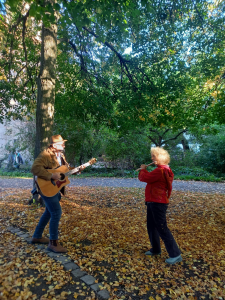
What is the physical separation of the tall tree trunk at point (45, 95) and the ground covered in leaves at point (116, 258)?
78.4 inches

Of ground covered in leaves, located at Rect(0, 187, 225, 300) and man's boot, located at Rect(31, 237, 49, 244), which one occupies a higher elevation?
man's boot, located at Rect(31, 237, 49, 244)

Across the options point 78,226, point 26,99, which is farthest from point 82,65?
point 78,226

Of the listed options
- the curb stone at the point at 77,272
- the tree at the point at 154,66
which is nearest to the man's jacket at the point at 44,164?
the curb stone at the point at 77,272

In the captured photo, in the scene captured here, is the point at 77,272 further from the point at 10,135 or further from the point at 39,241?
the point at 10,135

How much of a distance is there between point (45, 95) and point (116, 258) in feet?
14.7

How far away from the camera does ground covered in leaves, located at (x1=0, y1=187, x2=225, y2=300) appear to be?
2.87 metres

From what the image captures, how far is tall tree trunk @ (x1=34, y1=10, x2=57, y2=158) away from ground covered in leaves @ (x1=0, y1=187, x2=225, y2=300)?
6.53ft

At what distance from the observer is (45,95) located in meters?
6.36

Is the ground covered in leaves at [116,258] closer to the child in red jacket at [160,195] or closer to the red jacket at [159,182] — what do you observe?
the child in red jacket at [160,195]

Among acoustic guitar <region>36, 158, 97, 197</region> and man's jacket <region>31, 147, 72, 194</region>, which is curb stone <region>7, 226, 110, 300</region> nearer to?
acoustic guitar <region>36, 158, 97, 197</region>

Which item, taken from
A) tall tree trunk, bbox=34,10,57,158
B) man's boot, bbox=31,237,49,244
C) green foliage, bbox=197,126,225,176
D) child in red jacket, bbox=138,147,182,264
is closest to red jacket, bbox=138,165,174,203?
child in red jacket, bbox=138,147,182,264

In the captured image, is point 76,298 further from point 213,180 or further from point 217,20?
point 213,180

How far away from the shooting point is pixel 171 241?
352 centimetres

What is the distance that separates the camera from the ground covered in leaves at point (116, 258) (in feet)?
9.43
